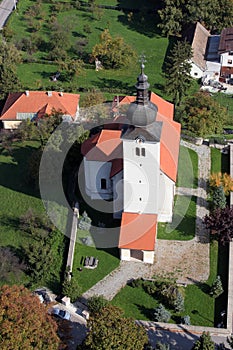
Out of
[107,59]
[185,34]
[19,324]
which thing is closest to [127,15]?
[185,34]

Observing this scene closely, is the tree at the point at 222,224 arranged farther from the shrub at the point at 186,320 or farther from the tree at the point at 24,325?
the tree at the point at 24,325

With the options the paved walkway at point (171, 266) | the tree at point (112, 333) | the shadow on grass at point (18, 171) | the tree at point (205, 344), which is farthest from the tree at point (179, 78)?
the tree at point (112, 333)

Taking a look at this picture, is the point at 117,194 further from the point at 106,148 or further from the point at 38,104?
the point at 38,104

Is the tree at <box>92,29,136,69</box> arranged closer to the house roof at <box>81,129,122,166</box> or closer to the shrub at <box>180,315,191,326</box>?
the house roof at <box>81,129,122,166</box>

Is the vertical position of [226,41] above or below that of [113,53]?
above

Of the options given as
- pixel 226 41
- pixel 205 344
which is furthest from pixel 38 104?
pixel 205 344

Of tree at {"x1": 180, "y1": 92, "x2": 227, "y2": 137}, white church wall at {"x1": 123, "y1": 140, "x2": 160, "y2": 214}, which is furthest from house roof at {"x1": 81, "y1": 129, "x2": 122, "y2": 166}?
tree at {"x1": 180, "y1": 92, "x2": 227, "y2": 137}

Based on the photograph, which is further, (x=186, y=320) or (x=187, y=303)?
(x=187, y=303)
